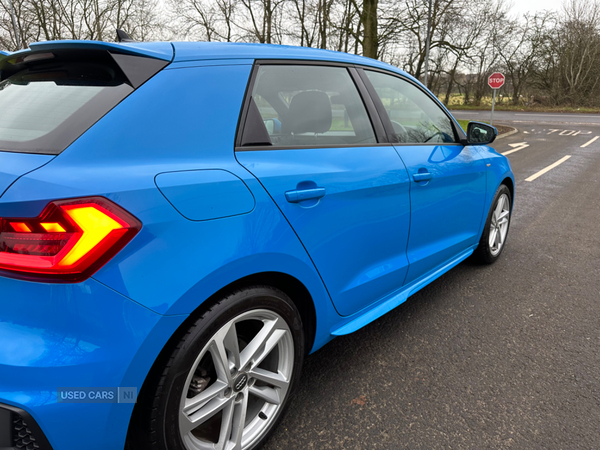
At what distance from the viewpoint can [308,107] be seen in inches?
84.1

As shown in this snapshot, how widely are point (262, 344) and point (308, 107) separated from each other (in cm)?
115

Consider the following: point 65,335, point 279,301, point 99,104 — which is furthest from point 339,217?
point 65,335

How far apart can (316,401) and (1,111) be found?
1.84 meters

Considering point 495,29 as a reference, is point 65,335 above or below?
below

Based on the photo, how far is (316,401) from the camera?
7.03 feet

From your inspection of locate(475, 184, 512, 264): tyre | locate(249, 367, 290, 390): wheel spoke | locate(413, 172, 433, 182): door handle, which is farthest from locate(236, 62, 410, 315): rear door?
locate(475, 184, 512, 264): tyre

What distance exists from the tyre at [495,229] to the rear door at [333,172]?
1.53 meters

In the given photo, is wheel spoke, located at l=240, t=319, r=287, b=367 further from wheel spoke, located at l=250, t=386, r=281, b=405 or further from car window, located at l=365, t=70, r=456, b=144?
car window, located at l=365, t=70, r=456, b=144

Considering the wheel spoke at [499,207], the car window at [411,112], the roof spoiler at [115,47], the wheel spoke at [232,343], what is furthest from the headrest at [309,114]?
the wheel spoke at [499,207]

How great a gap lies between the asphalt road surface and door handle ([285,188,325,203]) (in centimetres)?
104

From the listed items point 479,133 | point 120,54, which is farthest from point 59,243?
point 479,133

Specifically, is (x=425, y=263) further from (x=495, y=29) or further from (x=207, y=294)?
(x=495, y=29)

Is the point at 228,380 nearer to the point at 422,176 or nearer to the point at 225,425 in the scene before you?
the point at 225,425

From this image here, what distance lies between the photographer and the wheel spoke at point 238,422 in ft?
5.40
